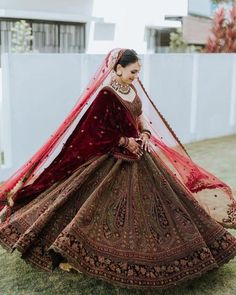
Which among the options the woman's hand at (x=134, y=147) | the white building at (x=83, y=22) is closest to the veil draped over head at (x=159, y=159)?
the woman's hand at (x=134, y=147)

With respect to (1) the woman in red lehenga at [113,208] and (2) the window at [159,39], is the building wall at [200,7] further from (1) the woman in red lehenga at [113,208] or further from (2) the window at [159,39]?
(1) the woman in red lehenga at [113,208]

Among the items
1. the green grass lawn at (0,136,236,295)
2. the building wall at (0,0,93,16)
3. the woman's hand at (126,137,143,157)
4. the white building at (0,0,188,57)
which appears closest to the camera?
the green grass lawn at (0,136,236,295)

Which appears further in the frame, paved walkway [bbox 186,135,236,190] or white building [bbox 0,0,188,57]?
white building [bbox 0,0,188,57]

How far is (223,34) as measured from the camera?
1015cm

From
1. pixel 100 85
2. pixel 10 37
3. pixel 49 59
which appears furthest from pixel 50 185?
pixel 10 37

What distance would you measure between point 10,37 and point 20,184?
7828 mm

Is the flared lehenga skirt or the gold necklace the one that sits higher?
the gold necklace

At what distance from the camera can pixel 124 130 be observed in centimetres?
313

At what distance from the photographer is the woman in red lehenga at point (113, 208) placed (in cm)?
273

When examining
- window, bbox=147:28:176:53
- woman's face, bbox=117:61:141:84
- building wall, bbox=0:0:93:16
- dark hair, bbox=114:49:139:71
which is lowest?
woman's face, bbox=117:61:141:84

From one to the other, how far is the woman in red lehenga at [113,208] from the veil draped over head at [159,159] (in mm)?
12

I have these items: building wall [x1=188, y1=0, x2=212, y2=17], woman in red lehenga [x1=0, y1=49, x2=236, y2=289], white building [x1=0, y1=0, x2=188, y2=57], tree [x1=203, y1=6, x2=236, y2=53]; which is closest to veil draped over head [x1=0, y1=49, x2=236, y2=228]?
woman in red lehenga [x1=0, y1=49, x2=236, y2=289]

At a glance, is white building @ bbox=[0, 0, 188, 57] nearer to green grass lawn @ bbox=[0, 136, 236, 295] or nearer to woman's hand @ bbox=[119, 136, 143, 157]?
woman's hand @ bbox=[119, 136, 143, 157]

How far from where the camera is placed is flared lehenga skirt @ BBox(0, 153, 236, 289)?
8.89ft
